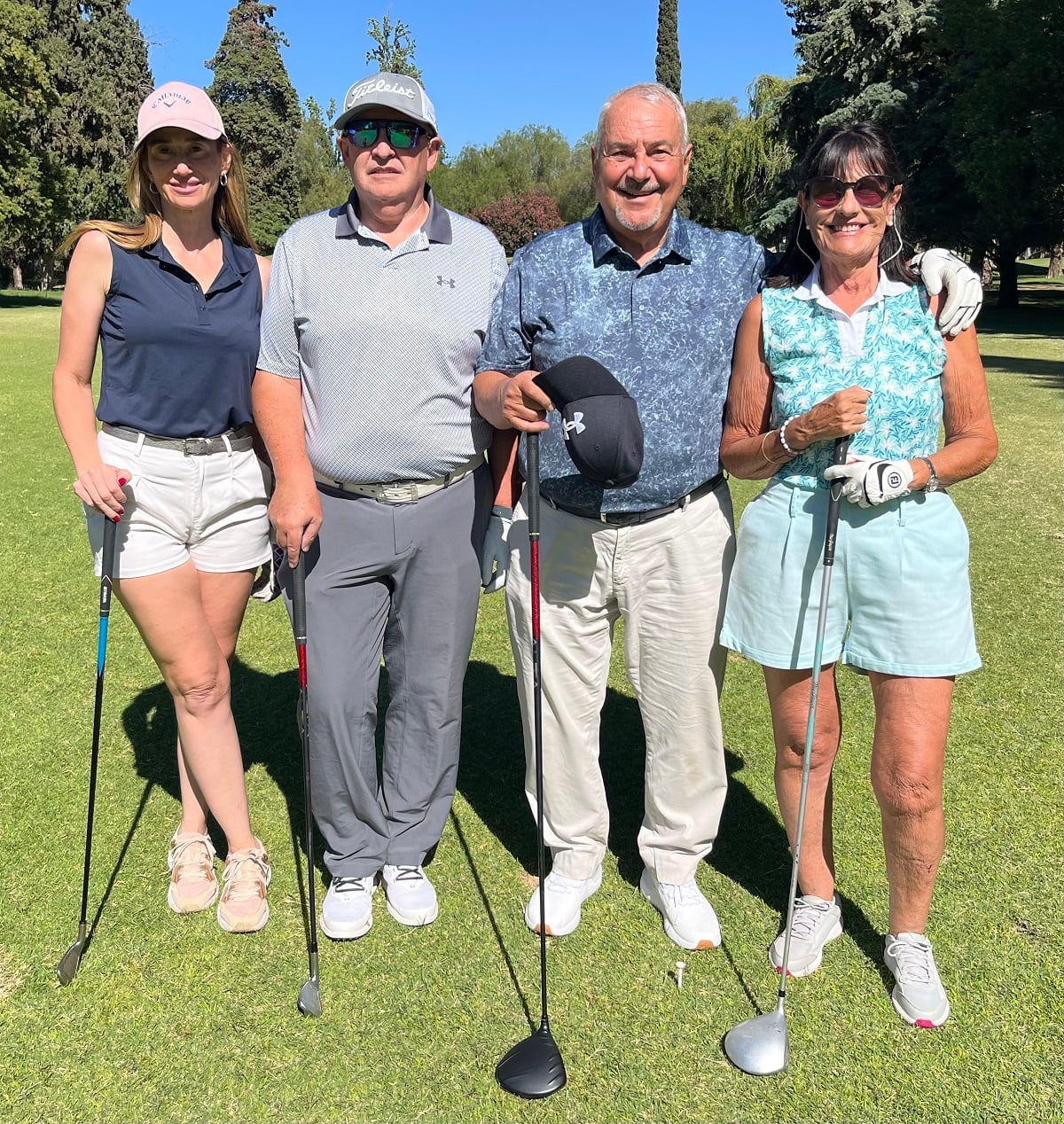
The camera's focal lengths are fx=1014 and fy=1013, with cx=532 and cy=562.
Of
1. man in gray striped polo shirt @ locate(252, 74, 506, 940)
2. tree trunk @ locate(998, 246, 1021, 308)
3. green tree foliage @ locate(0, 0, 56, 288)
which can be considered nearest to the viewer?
man in gray striped polo shirt @ locate(252, 74, 506, 940)

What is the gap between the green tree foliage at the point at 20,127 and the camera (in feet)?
98.9

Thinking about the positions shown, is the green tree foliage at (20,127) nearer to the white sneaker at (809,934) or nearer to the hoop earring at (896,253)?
the hoop earring at (896,253)

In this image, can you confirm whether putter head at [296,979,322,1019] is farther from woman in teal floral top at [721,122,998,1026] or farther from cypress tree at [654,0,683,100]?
cypress tree at [654,0,683,100]

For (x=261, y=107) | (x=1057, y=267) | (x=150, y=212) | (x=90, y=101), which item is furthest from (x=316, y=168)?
(x=150, y=212)

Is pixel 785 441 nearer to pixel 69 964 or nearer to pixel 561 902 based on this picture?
pixel 561 902

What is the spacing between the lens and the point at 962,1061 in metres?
2.72

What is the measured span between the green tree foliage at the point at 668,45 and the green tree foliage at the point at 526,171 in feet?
67.2

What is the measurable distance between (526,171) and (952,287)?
2683 inches

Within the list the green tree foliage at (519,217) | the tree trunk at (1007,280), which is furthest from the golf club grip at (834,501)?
the green tree foliage at (519,217)

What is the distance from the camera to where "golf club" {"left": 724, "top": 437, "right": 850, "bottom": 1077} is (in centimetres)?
266

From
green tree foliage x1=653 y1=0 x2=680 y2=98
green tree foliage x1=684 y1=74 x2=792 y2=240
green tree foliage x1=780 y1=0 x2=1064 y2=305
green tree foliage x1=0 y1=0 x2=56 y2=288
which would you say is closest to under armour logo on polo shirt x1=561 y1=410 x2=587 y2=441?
green tree foliage x1=780 y1=0 x2=1064 y2=305

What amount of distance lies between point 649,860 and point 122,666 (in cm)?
330

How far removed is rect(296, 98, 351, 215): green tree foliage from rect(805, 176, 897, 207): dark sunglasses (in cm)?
5398

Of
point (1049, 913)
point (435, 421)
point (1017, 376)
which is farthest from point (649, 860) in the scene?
point (1017, 376)
